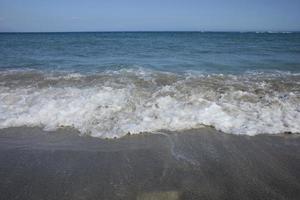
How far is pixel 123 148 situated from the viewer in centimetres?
381

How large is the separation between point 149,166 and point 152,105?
2.29 m

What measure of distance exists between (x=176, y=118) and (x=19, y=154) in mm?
2712

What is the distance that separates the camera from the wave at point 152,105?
4566 millimetres

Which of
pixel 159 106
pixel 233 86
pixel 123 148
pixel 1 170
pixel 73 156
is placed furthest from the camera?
pixel 233 86

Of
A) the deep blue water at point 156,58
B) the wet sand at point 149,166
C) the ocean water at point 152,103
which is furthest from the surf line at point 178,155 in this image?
the deep blue water at point 156,58

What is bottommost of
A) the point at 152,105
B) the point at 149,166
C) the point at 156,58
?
the point at 149,166

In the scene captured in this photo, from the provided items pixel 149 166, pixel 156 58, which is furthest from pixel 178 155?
pixel 156 58

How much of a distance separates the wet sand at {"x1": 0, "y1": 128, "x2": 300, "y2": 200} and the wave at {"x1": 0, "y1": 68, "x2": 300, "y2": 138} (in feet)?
1.02

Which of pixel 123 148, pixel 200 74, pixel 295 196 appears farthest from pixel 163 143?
pixel 200 74

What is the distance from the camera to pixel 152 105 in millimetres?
5477

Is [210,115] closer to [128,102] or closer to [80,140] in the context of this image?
[128,102]

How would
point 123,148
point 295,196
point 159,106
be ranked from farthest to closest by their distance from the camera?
point 159,106
point 123,148
point 295,196

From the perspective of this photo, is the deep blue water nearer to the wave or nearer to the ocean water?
the ocean water

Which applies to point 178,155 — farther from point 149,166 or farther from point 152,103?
point 152,103
